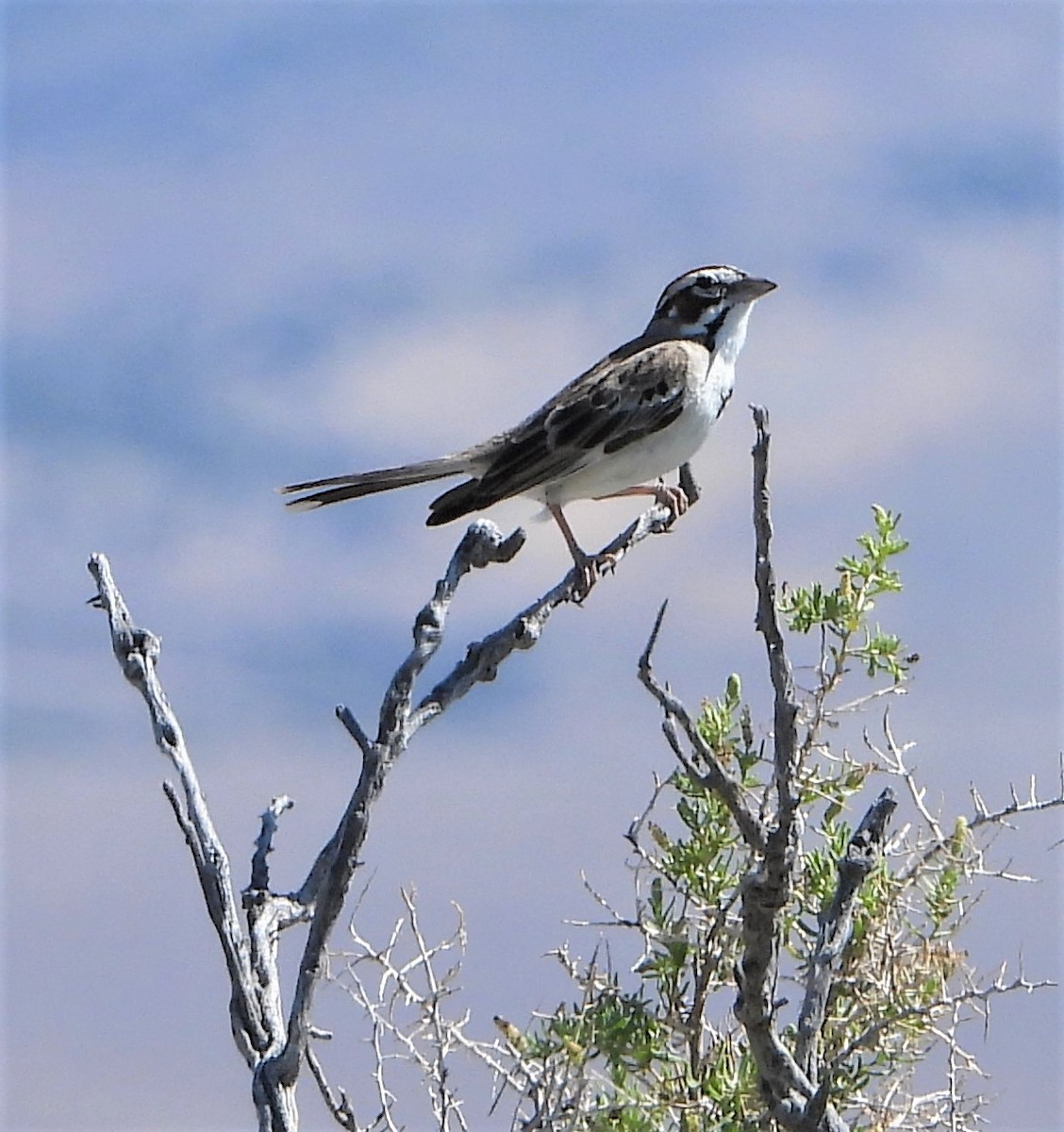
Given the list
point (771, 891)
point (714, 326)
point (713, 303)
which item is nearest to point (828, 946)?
point (771, 891)

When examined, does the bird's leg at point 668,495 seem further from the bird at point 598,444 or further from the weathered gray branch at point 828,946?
the weathered gray branch at point 828,946

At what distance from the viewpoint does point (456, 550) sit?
5250mm

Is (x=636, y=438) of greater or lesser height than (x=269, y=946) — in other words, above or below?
above

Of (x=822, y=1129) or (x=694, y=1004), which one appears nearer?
(x=822, y=1129)

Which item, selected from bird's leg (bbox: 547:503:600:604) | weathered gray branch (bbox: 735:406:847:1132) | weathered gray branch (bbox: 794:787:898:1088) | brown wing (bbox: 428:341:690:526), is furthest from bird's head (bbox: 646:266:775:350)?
weathered gray branch (bbox: 794:787:898:1088)

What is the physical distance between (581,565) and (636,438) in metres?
1.27

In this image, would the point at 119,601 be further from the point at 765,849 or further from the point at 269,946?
the point at 765,849

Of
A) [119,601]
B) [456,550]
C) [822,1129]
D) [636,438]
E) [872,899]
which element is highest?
[636,438]

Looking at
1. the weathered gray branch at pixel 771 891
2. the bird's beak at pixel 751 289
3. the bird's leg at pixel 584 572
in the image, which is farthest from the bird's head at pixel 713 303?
the weathered gray branch at pixel 771 891

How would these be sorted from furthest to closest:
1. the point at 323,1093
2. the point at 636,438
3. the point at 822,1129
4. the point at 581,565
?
the point at 636,438 < the point at 581,565 < the point at 323,1093 < the point at 822,1129

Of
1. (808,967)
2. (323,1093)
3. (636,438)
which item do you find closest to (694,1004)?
(808,967)

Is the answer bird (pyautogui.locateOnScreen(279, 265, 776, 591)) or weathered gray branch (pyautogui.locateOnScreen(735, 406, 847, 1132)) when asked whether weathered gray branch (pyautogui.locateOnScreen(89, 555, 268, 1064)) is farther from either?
bird (pyautogui.locateOnScreen(279, 265, 776, 591))

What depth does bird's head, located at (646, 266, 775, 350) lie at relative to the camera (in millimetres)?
9703

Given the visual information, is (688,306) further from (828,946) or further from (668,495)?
(828,946)
